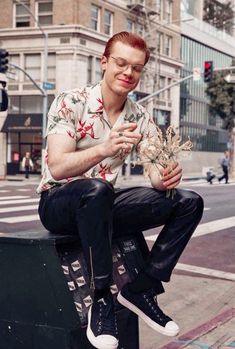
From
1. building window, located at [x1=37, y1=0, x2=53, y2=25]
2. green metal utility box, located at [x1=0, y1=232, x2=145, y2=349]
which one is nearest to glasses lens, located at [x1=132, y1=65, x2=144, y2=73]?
green metal utility box, located at [x1=0, y1=232, x2=145, y2=349]

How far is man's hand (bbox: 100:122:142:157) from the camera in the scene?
8.65ft

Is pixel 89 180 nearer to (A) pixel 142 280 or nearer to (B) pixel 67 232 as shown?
(B) pixel 67 232

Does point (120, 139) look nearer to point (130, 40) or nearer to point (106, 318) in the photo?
point (130, 40)

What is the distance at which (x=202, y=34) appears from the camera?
56.2 meters

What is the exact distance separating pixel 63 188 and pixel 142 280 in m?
0.71

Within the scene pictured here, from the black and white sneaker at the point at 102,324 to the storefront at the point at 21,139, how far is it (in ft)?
111

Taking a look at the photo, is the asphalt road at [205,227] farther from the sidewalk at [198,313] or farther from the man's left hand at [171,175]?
the man's left hand at [171,175]

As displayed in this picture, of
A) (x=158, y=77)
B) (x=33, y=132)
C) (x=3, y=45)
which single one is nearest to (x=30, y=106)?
(x=33, y=132)

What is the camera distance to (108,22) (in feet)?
125

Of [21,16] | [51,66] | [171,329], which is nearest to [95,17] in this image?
[51,66]

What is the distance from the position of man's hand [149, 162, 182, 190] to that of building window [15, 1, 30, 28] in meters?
34.9

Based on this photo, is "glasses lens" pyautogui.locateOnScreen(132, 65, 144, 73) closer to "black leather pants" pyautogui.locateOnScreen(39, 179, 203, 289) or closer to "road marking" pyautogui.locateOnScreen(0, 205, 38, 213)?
"black leather pants" pyautogui.locateOnScreen(39, 179, 203, 289)

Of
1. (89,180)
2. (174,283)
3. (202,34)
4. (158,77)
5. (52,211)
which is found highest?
(202,34)

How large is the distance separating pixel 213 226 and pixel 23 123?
26993 millimetres
